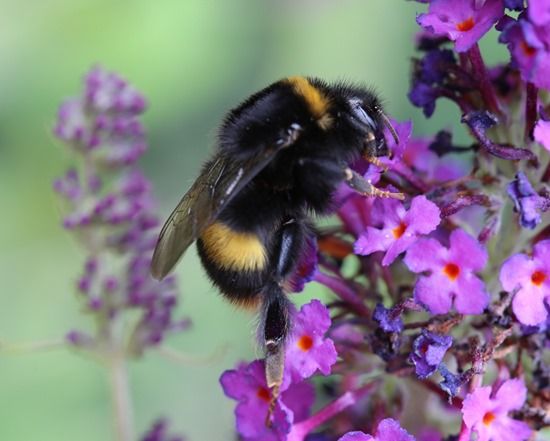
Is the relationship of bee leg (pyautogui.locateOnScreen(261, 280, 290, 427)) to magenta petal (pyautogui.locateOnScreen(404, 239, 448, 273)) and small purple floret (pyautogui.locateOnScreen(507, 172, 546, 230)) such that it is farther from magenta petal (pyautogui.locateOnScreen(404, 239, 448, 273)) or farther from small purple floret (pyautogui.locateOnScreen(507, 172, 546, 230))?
small purple floret (pyautogui.locateOnScreen(507, 172, 546, 230))

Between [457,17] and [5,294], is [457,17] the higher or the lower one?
the higher one

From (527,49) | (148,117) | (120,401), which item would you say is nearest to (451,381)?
(527,49)

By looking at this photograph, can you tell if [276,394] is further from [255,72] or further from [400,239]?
[255,72]

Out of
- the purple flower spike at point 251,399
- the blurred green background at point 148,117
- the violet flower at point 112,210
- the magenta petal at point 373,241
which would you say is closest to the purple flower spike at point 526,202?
the magenta petal at point 373,241

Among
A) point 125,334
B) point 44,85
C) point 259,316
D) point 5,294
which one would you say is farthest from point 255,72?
point 259,316

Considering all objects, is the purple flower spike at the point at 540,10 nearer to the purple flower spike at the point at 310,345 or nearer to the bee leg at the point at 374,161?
the bee leg at the point at 374,161

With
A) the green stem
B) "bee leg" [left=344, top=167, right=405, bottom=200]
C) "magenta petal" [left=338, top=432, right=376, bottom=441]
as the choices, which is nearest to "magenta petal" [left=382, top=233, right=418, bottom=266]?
"bee leg" [left=344, top=167, right=405, bottom=200]

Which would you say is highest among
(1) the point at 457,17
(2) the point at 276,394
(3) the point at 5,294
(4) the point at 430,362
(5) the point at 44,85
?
(1) the point at 457,17
